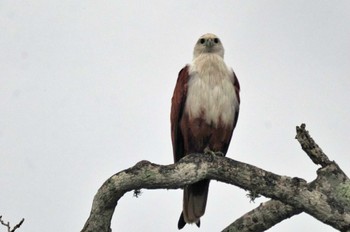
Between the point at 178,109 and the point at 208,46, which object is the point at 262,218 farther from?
the point at 208,46

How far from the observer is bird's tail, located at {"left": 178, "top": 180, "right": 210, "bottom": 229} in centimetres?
813

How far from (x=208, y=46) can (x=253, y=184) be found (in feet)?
10.8

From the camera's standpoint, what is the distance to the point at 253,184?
6.38 meters

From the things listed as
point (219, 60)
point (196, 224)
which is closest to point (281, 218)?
point (196, 224)

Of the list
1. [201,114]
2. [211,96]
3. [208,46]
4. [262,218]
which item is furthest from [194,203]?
[208,46]

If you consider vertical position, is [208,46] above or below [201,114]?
above

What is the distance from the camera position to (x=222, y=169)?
6547 mm

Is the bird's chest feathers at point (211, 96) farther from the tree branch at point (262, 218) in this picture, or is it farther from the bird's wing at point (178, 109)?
the tree branch at point (262, 218)

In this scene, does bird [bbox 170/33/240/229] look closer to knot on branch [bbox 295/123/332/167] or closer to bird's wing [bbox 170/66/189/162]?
bird's wing [bbox 170/66/189/162]

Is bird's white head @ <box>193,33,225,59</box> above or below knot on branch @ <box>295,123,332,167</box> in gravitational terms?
above

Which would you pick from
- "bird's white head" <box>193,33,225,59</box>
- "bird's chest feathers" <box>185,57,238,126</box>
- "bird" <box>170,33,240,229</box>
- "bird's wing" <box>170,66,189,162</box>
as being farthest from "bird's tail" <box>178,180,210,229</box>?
"bird's white head" <box>193,33,225,59</box>

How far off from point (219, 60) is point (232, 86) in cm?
51

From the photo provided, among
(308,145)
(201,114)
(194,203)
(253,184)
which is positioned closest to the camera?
(308,145)

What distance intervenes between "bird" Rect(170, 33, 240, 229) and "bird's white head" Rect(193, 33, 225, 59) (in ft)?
1.71
